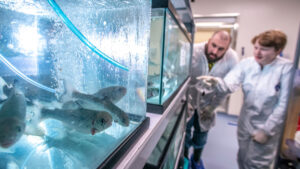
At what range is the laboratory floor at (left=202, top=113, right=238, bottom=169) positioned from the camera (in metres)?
2.04

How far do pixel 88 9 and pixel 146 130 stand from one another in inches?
16.6

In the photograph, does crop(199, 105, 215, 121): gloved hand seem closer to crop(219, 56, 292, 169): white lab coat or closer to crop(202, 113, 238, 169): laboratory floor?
crop(219, 56, 292, 169): white lab coat

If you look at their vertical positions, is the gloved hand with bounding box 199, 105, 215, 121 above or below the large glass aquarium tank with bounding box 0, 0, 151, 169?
below

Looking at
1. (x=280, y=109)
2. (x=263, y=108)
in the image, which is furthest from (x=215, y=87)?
(x=280, y=109)

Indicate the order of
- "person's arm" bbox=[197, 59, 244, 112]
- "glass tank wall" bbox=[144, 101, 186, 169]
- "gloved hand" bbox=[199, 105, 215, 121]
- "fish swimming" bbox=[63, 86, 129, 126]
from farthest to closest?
"gloved hand" bbox=[199, 105, 215, 121] → "person's arm" bbox=[197, 59, 244, 112] → "glass tank wall" bbox=[144, 101, 186, 169] → "fish swimming" bbox=[63, 86, 129, 126]

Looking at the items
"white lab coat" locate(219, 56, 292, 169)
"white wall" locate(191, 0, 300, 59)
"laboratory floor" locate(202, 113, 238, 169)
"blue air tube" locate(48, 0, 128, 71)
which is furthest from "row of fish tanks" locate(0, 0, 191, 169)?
"white wall" locate(191, 0, 300, 59)

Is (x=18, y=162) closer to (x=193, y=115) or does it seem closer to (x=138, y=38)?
(x=138, y=38)

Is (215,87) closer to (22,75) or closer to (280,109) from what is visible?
(280,109)

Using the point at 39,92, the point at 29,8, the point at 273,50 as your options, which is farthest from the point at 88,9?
the point at 273,50

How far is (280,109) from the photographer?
1528mm

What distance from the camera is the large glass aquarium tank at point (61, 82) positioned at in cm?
32

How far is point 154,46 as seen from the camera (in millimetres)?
753

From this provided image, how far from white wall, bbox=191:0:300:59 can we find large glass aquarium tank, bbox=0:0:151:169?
3630 millimetres

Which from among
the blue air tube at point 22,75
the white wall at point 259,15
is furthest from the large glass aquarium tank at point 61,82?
the white wall at point 259,15
